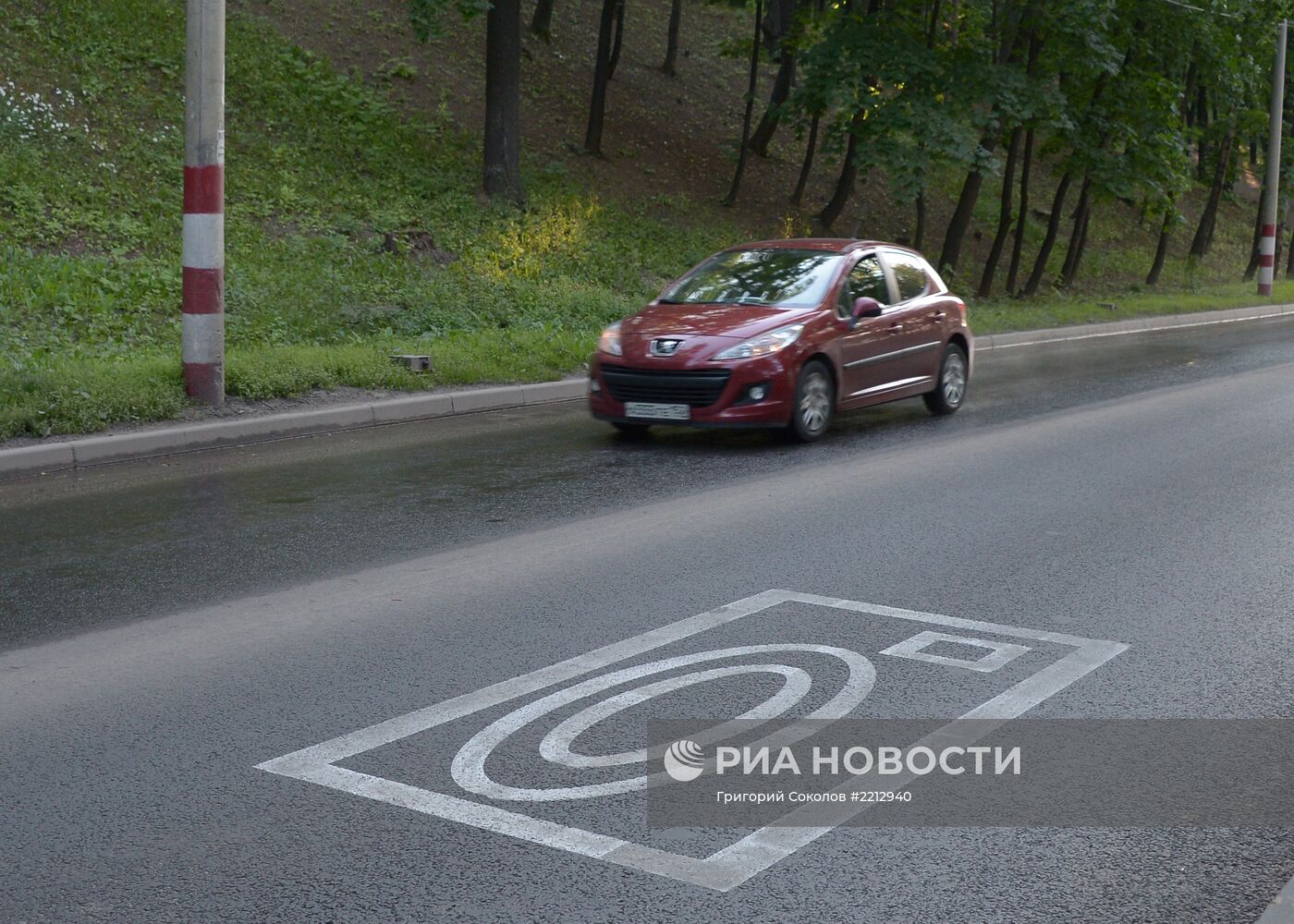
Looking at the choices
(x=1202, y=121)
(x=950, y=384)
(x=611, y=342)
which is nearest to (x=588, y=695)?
(x=611, y=342)

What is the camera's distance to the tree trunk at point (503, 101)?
78.6 feet

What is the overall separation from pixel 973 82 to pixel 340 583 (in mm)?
21583

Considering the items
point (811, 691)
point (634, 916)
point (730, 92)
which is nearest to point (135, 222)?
point (811, 691)

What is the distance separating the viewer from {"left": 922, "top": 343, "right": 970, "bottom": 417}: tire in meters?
13.6

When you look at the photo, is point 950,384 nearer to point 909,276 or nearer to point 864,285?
point 909,276

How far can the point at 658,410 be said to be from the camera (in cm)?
1137

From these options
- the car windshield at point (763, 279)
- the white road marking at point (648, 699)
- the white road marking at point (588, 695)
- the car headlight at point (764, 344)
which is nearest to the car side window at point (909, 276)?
the car windshield at point (763, 279)

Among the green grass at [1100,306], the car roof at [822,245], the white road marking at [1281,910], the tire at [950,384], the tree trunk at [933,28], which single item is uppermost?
the tree trunk at [933,28]

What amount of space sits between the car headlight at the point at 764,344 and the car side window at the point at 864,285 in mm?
800

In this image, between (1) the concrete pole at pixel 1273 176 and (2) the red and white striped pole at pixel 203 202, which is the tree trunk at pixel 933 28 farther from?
(2) the red and white striped pole at pixel 203 202

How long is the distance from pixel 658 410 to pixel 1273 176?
2804 centimetres

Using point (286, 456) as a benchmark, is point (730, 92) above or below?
above

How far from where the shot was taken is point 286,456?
10789 millimetres

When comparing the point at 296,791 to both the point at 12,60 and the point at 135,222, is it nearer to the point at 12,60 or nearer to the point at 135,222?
the point at 135,222
